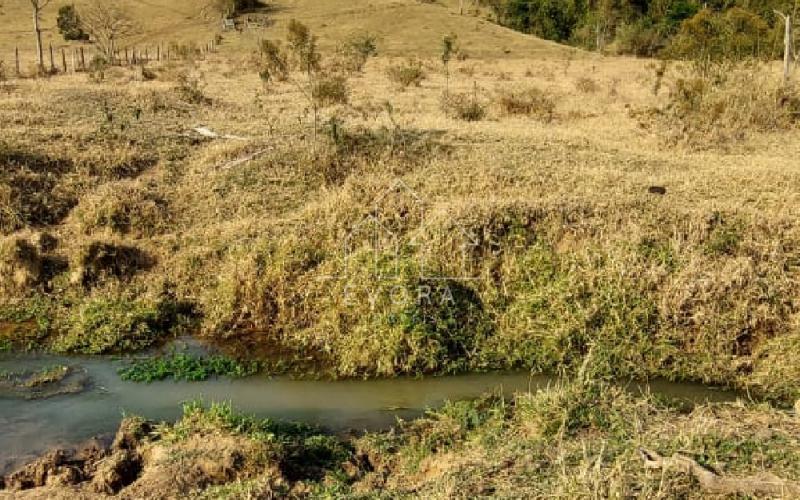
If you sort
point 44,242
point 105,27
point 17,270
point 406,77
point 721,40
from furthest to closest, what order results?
point 105,27
point 406,77
point 721,40
point 44,242
point 17,270

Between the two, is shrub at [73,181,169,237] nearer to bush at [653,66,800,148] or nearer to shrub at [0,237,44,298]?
shrub at [0,237,44,298]

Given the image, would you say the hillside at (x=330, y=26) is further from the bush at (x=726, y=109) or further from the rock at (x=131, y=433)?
the rock at (x=131, y=433)

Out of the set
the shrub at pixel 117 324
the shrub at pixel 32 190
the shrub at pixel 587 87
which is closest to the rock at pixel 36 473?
the shrub at pixel 117 324

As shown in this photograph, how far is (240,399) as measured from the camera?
7008 mm

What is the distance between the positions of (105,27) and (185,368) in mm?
24633

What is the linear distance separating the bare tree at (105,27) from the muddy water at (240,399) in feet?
71.8

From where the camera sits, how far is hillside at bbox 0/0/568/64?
116 ft

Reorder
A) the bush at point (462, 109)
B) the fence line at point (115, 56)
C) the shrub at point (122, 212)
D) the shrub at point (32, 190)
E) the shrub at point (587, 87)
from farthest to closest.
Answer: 1. the fence line at point (115, 56)
2. the shrub at point (587, 87)
3. the bush at point (462, 109)
4. the shrub at point (32, 190)
5. the shrub at point (122, 212)

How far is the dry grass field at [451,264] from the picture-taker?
585 centimetres

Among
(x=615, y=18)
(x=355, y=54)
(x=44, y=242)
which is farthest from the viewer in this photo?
(x=615, y=18)

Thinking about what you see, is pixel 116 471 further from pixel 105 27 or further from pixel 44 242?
pixel 105 27

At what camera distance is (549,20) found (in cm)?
4638

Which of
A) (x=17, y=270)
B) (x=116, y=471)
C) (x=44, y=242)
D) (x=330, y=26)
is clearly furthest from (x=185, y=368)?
(x=330, y=26)

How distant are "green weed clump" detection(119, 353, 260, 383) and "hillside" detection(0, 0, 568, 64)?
2766 cm
